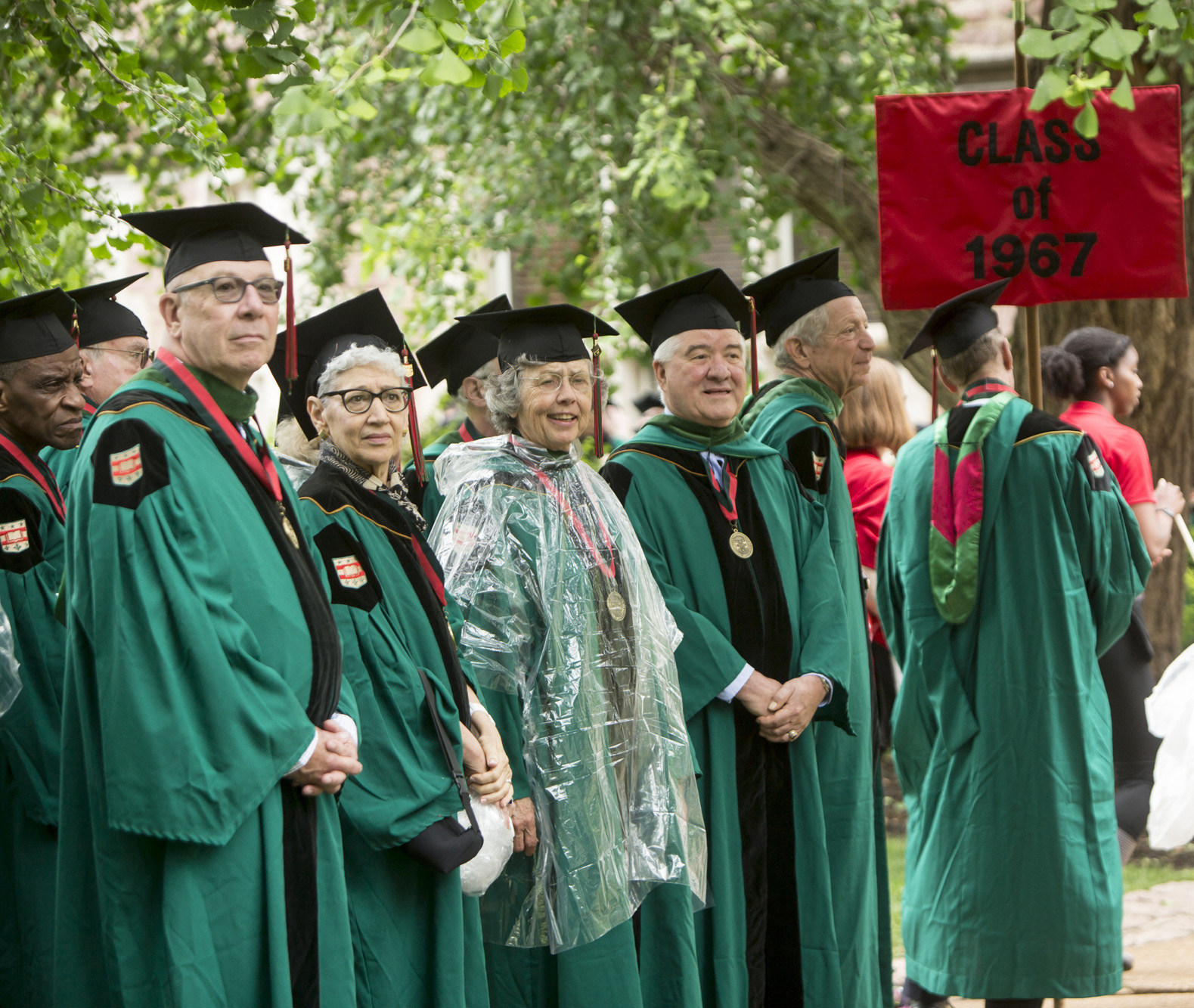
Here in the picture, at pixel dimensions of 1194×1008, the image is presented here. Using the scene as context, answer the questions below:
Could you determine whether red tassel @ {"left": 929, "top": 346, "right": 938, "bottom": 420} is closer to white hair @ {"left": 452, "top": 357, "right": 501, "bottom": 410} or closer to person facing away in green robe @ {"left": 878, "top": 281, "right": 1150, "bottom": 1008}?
person facing away in green robe @ {"left": 878, "top": 281, "right": 1150, "bottom": 1008}

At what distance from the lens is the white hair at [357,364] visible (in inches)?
126

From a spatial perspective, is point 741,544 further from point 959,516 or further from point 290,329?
point 290,329

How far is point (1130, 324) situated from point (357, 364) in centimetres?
470

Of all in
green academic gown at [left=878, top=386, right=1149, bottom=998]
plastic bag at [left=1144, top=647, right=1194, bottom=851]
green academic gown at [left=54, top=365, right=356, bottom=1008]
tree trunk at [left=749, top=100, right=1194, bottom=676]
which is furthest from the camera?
tree trunk at [left=749, top=100, right=1194, bottom=676]

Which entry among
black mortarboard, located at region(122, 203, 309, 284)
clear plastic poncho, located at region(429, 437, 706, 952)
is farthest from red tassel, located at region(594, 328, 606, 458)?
black mortarboard, located at region(122, 203, 309, 284)

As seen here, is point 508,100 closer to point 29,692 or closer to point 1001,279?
point 1001,279

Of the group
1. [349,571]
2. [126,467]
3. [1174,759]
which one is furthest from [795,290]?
[126,467]

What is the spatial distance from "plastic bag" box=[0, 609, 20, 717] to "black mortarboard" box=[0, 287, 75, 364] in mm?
768

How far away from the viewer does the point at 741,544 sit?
3.82 m

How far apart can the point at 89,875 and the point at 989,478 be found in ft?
9.34

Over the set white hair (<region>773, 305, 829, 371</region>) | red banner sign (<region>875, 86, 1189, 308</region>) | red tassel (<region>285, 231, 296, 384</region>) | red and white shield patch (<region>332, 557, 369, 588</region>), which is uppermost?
red banner sign (<region>875, 86, 1189, 308</region>)

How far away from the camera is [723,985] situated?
3.60m

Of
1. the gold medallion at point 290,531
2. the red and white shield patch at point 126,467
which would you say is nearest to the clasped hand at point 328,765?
the gold medallion at point 290,531

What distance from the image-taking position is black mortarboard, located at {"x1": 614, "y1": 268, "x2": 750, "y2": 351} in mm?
3900
